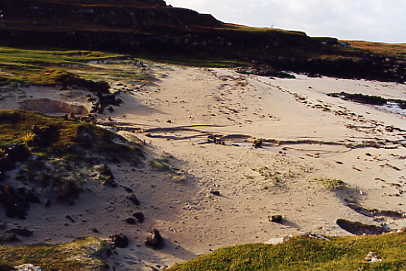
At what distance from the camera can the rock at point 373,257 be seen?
32.4 feet

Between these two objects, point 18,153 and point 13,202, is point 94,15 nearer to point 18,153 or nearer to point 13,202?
point 18,153

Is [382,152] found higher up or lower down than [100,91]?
lower down

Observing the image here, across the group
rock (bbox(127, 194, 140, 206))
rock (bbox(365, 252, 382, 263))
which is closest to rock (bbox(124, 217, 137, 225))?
rock (bbox(127, 194, 140, 206))

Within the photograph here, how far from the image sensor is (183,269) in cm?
1070

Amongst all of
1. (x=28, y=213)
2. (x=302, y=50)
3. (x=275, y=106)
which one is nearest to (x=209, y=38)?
(x=302, y=50)

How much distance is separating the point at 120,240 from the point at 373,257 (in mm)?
9020

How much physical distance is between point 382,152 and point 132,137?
1994 centimetres

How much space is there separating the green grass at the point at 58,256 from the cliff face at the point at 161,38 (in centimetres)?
6403

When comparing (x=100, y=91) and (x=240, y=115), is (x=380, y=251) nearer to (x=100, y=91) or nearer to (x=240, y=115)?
(x=240, y=115)

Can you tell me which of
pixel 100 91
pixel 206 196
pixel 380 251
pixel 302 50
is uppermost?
pixel 302 50

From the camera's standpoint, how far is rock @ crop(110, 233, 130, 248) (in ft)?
42.1

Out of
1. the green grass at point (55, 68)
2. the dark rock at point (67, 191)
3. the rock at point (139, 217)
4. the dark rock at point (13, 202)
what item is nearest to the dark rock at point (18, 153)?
the dark rock at point (13, 202)

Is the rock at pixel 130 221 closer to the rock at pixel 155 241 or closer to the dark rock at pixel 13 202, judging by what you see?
the rock at pixel 155 241

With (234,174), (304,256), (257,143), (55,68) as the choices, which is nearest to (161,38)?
(55,68)
